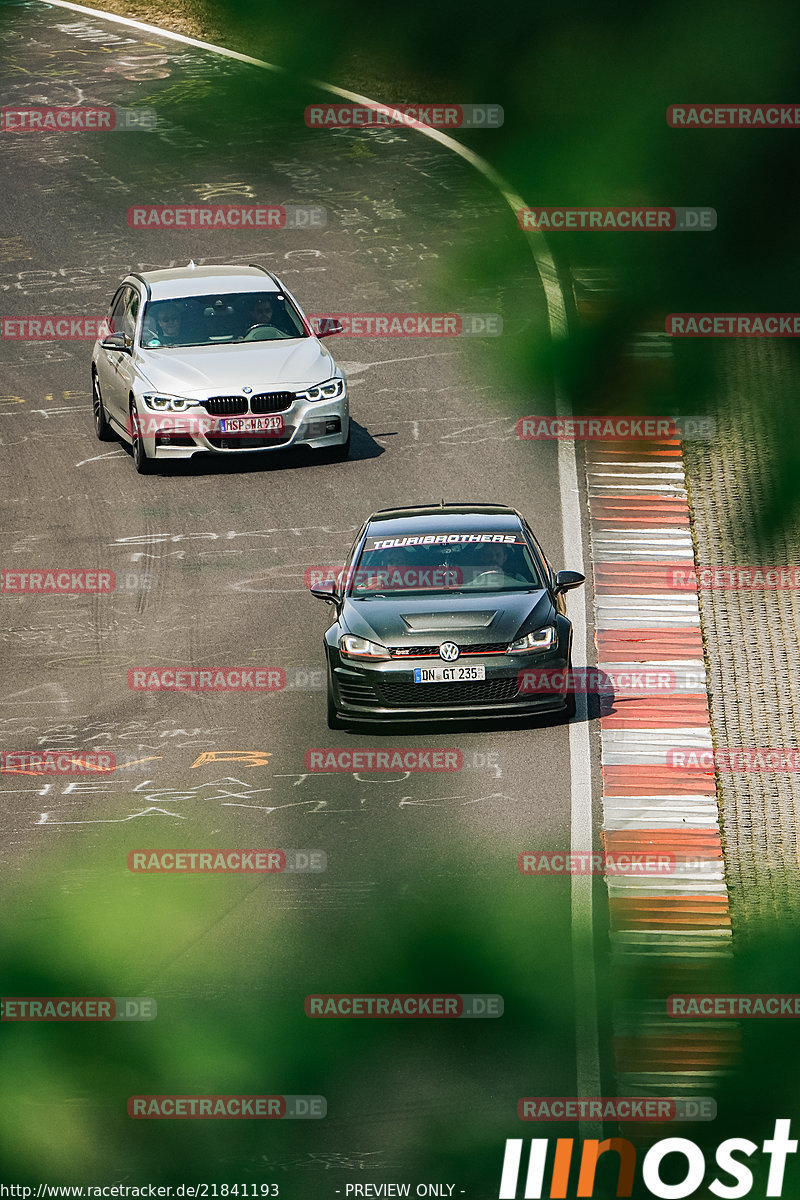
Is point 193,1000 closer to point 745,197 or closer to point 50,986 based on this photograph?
point 50,986

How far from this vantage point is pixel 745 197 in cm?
210

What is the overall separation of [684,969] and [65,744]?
1266cm

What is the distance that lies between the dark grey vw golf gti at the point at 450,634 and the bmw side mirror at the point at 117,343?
5426 mm

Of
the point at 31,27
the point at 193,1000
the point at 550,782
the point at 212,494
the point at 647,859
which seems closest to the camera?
the point at 31,27

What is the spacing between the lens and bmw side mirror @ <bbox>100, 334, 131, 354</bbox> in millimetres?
19016

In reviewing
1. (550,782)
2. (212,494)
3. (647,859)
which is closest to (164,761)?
(550,782)

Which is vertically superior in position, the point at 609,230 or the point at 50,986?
the point at 609,230

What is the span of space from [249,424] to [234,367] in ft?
2.06

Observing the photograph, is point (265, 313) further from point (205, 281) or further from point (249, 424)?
point (249, 424)

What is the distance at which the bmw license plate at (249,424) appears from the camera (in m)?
19.0

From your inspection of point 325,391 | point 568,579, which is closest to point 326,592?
point 568,579

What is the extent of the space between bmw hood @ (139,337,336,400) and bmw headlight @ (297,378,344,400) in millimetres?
74

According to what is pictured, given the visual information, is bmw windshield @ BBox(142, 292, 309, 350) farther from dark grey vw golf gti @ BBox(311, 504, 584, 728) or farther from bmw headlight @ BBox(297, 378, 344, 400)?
dark grey vw golf gti @ BBox(311, 504, 584, 728)

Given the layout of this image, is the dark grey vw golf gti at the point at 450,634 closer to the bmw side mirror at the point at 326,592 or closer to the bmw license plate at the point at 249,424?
the bmw side mirror at the point at 326,592
